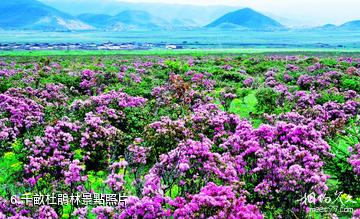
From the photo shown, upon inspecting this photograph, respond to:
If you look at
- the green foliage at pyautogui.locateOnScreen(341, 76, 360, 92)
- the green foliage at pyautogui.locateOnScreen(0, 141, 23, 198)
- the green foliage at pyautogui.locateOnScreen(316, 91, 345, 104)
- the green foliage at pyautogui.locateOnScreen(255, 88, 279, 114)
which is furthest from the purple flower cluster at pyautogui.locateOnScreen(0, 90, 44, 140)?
the green foliage at pyautogui.locateOnScreen(341, 76, 360, 92)

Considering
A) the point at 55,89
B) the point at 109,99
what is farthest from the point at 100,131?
the point at 55,89

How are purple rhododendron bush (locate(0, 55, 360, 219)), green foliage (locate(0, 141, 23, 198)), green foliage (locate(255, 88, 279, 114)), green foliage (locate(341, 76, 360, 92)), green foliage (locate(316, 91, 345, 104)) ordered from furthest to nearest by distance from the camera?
green foliage (locate(341, 76, 360, 92)) → green foliage (locate(316, 91, 345, 104)) → green foliage (locate(255, 88, 279, 114)) → green foliage (locate(0, 141, 23, 198)) → purple rhododendron bush (locate(0, 55, 360, 219))

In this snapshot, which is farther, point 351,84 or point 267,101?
point 351,84

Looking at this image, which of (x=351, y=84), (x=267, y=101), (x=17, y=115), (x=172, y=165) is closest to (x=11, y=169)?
(x=17, y=115)

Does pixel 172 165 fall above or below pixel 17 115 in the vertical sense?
below

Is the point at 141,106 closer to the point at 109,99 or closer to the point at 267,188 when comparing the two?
the point at 109,99

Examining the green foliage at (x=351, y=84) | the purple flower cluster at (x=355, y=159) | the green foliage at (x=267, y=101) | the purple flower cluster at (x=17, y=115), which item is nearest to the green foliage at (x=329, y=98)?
the green foliage at (x=267, y=101)

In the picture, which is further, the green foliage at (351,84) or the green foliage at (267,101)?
the green foliage at (351,84)

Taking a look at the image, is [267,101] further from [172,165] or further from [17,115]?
[172,165]

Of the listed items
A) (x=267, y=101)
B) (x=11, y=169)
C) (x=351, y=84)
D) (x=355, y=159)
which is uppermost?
(x=355, y=159)

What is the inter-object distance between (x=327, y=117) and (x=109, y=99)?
8453 mm

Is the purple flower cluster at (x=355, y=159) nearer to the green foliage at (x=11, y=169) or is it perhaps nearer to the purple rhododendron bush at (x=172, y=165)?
the purple rhododendron bush at (x=172, y=165)

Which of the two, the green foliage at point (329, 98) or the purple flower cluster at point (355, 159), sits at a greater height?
the purple flower cluster at point (355, 159)

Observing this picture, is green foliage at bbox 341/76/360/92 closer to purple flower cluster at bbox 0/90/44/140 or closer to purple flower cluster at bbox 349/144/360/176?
purple flower cluster at bbox 349/144/360/176
